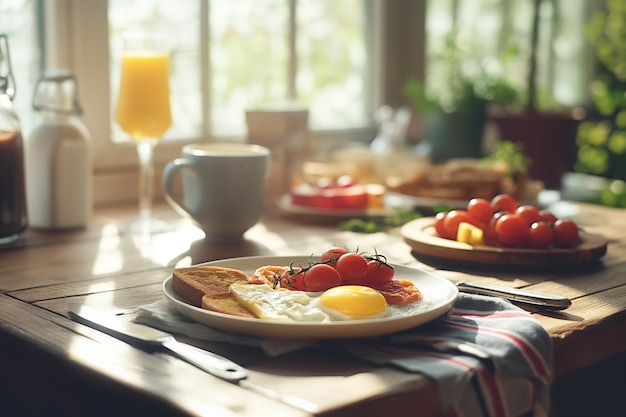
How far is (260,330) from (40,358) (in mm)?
238

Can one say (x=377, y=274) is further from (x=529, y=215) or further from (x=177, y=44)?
(x=177, y=44)

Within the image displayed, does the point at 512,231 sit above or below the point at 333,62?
below

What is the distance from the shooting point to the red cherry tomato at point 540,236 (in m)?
1.32

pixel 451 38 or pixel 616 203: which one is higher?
pixel 451 38

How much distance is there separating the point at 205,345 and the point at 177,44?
4.41 feet

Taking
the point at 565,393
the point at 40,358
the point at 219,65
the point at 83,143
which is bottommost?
the point at 565,393

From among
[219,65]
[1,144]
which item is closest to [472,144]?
[219,65]

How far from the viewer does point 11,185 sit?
1.43 metres

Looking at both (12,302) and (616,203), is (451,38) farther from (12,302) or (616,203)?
(12,302)

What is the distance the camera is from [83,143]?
5.22ft

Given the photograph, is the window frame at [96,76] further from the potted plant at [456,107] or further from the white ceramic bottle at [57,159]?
the potted plant at [456,107]

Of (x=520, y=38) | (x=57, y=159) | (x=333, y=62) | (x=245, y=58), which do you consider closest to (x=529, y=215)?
(x=57, y=159)

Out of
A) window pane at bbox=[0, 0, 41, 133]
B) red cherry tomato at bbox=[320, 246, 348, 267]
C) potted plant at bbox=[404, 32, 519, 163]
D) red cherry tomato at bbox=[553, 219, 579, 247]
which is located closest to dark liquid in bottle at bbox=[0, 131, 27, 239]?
window pane at bbox=[0, 0, 41, 133]

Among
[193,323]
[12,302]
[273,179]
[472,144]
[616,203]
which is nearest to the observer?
[193,323]
